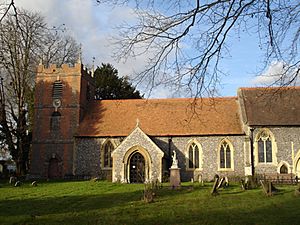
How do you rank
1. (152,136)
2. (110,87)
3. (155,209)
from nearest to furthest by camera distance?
(155,209) < (152,136) < (110,87)

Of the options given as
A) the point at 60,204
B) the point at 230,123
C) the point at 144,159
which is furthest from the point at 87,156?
the point at 60,204

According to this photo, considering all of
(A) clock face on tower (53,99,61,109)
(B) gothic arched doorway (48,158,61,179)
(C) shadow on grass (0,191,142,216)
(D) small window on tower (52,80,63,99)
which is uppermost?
(D) small window on tower (52,80,63,99)

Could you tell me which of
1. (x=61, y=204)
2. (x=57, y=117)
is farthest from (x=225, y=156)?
(x=61, y=204)

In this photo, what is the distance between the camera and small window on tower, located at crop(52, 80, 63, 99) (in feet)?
107

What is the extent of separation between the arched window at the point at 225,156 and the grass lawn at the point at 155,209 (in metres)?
10.2

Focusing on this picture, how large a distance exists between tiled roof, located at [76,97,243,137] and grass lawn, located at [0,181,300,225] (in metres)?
11.4

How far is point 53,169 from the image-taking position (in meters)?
31.1

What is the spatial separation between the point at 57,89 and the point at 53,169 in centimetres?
720

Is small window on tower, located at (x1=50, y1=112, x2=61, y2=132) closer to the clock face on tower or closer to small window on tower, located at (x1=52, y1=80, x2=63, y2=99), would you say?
the clock face on tower

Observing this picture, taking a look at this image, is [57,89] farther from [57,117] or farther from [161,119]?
[161,119]

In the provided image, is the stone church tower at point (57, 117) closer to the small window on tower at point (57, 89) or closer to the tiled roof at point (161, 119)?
the small window on tower at point (57, 89)

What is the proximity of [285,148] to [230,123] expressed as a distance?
184 inches

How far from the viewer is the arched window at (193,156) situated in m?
28.9

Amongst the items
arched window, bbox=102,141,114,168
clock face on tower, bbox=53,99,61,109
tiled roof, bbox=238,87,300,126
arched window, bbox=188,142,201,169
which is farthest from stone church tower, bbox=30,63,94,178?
tiled roof, bbox=238,87,300,126
